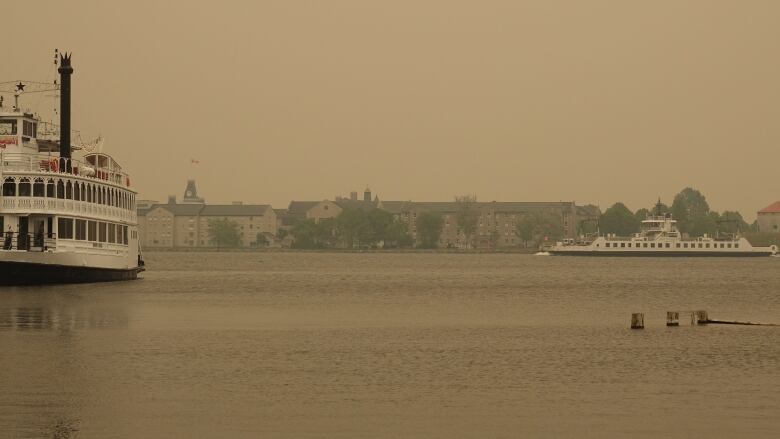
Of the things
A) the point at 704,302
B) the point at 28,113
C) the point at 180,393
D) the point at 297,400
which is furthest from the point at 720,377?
the point at 28,113

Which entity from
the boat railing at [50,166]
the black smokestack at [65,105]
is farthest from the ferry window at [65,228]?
the black smokestack at [65,105]

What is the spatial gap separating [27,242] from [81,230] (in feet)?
17.3

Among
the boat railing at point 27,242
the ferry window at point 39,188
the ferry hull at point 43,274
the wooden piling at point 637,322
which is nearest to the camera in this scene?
the wooden piling at point 637,322

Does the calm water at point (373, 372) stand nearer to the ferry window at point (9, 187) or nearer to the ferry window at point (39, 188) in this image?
the ferry window at point (9, 187)

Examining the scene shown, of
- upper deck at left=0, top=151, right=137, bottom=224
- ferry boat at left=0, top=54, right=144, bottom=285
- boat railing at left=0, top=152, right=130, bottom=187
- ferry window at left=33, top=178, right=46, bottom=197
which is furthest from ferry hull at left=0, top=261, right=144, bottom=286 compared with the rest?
boat railing at left=0, top=152, right=130, bottom=187

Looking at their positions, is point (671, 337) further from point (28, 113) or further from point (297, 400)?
point (28, 113)

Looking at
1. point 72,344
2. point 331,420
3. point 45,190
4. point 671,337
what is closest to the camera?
point 331,420

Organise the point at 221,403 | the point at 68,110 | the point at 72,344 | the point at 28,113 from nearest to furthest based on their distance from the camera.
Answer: the point at 221,403
the point at 72,344
the point at 28,113
the point at 68,110

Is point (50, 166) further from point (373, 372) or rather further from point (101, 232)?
point (373, 372)

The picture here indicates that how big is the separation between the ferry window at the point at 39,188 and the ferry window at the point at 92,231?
4.90 metres

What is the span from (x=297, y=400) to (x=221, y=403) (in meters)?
2.01

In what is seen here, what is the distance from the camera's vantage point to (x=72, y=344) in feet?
150

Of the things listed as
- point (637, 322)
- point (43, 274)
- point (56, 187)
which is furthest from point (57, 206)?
point (637, 322)

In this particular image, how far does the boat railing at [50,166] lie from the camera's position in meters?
78.6
